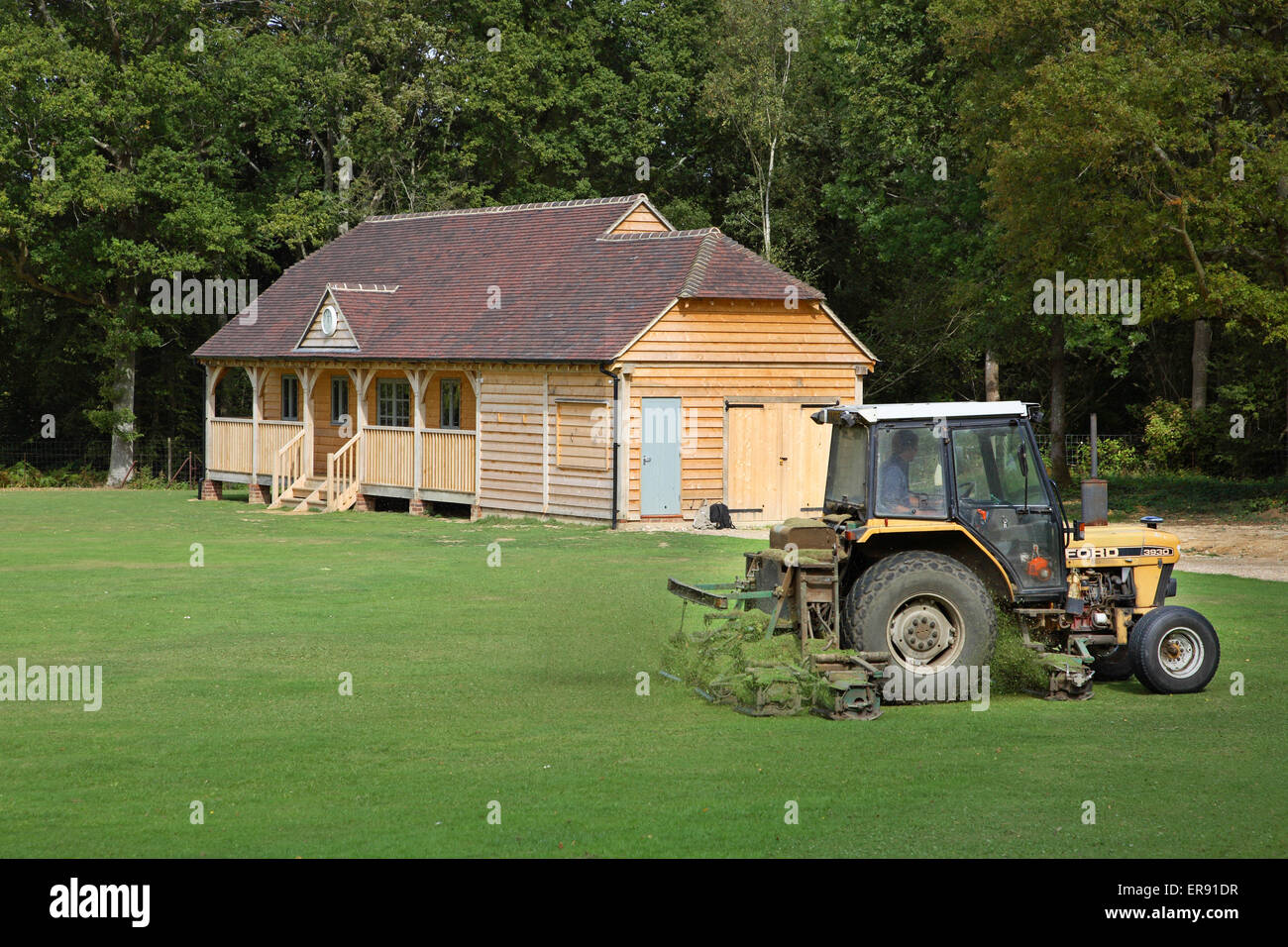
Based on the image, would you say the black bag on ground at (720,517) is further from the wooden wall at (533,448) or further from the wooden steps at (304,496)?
the wooden steps at (304,496)

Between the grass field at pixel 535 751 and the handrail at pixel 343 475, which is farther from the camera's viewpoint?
the handrail at pixel 343 475

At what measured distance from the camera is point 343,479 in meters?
34.4

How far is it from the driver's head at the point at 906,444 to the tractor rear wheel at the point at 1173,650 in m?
2.40

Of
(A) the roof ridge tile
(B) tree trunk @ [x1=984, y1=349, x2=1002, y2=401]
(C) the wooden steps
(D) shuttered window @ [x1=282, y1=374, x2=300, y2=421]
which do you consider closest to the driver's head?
(A) the roof ridge tile

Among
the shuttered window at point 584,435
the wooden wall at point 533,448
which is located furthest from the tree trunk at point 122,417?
the shuttered window at point 584,435

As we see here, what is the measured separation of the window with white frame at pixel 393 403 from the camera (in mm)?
35125

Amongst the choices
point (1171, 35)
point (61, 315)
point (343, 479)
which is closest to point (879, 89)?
point (1171, 35)

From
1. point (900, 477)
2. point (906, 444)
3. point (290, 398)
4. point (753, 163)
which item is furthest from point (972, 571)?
point (753, 163)

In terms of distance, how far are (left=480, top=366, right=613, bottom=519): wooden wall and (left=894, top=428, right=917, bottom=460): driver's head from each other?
16432mm

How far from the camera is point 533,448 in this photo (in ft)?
100

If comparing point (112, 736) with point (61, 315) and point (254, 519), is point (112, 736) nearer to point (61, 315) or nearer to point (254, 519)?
point (254, 519)

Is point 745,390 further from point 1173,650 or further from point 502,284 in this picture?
point 1173,650

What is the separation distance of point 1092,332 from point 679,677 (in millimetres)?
29613

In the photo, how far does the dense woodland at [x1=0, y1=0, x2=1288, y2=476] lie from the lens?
28.3 meters
